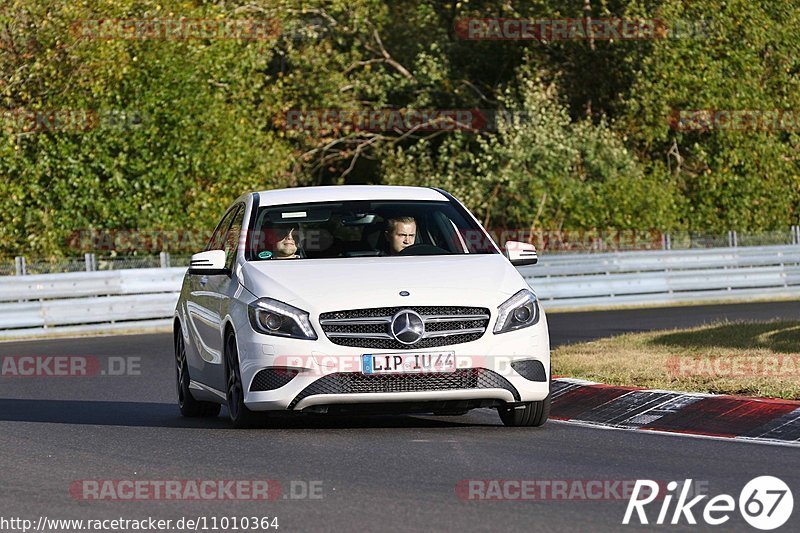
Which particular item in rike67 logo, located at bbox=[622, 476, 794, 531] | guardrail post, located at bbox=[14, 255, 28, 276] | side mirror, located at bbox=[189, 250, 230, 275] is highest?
side mirror, located at bbox=[189, 250, 230, 275]

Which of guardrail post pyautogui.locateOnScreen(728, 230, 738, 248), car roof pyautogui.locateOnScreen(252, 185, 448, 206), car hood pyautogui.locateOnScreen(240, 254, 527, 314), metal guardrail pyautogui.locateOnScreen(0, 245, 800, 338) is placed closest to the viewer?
car hood pyautogui.locateOnScreen(240, 254, 527, 314)

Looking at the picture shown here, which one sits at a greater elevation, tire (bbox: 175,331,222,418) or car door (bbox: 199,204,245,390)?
car door (bbox: 199,204,245,390)

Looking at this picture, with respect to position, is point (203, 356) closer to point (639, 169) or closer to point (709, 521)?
point (709, 521)

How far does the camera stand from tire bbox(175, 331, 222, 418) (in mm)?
13023

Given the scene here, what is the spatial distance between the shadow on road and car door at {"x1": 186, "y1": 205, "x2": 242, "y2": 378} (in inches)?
17.5

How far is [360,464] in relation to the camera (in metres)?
9.45

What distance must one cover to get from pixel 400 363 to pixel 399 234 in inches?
64.0

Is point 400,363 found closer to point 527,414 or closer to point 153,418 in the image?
point 527,414

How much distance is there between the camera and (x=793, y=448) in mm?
9898

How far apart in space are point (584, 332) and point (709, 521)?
15.9 metres

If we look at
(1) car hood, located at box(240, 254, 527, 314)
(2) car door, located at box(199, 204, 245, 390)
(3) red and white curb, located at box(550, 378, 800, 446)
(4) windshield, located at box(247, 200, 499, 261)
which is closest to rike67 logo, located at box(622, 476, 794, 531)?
(3) red and white curb, located at box(550, 378, 800, 446)

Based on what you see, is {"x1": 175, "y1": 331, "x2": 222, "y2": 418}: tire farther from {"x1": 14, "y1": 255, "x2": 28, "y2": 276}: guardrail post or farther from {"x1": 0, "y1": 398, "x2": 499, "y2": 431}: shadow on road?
{"x1": 14, "y1": 255, "x2": 28, "y2": 276}: guardrail post

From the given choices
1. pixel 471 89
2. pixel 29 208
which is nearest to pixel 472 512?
pixel 29 208

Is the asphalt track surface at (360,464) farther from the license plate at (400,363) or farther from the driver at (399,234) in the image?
the driver at (399,234)
